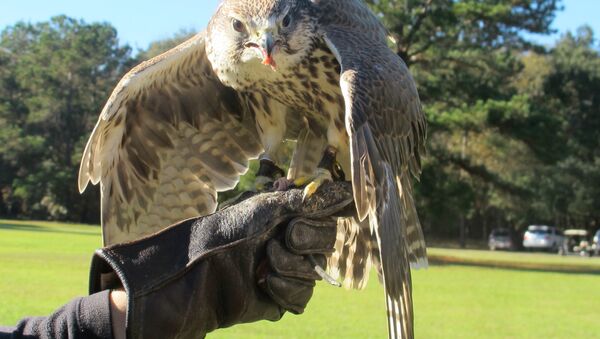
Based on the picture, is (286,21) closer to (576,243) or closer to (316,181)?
(316,181)

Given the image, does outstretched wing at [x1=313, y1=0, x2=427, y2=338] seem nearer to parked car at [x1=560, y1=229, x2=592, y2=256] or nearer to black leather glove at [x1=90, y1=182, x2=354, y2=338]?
black leather glove at [x1=90, y1=182, x2=354, y2=338]

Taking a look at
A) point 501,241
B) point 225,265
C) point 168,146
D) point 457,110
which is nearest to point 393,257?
point 225,265

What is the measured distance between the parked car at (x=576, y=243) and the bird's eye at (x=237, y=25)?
37189 millimetres

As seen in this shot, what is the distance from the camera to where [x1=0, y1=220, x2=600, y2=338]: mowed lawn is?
8484 millimetres

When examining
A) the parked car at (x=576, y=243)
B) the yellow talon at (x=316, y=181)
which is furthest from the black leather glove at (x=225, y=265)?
the parked car at (x=576, y=243)

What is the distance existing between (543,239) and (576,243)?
121 inches

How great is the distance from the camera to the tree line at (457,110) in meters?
21.8

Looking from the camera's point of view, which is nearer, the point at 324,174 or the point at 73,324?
the point at 73,324

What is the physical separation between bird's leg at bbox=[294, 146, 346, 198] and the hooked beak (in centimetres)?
52

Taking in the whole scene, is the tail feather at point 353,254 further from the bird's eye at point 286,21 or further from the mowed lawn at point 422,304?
Answer: the mowed lawn at point 422,304

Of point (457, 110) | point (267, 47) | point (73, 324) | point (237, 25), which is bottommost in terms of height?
point (73, 324)

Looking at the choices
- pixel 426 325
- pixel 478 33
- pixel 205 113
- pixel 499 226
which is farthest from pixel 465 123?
pixel 499 226

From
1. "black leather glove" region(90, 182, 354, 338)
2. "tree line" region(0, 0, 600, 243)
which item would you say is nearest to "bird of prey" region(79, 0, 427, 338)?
"black leather glove" region(90, 182, 354, 338)

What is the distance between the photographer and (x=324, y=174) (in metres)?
3.62
